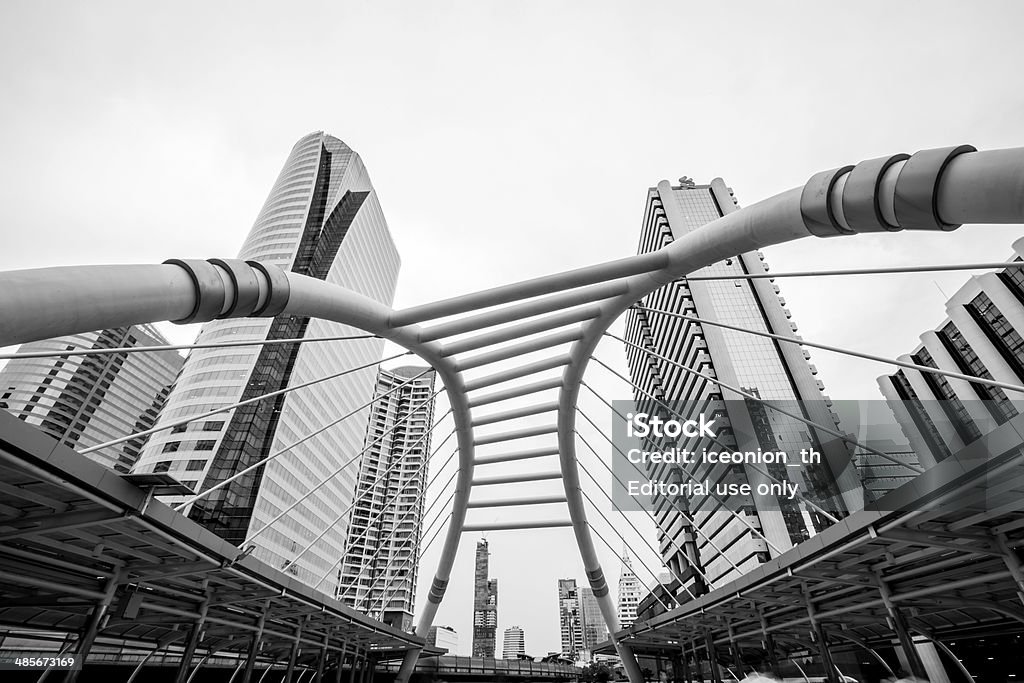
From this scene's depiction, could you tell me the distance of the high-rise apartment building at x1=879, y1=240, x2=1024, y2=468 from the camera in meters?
47.4

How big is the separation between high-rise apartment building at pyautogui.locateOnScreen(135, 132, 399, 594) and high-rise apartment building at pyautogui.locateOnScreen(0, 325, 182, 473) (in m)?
42.2

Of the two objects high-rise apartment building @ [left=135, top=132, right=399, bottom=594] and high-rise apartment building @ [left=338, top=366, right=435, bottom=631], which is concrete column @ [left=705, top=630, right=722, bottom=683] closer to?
high-rise apartment building @ [left=135, top=132, right=399, bottom=594]

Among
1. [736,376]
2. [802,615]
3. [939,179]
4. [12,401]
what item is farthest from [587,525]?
[12,401]

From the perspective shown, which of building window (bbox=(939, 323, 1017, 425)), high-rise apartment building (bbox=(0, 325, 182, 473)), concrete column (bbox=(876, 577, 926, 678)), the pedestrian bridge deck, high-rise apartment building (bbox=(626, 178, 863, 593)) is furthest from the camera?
high-rise apartment building (bbox=(0, 325, 182, 473))

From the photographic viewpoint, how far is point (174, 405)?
62625 mm

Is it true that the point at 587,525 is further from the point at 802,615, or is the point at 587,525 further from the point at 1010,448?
the point at 1010,448

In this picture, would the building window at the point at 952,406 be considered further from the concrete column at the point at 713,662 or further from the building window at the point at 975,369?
the concrete column at the point at 713,662

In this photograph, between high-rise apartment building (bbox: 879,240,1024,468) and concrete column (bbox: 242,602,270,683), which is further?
high-rise apartment building (bbox: 879,240,1024,468)

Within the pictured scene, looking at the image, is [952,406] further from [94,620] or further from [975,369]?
[94,620]

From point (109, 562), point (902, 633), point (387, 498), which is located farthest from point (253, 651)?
point (387, 498)

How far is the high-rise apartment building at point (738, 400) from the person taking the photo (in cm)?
6222

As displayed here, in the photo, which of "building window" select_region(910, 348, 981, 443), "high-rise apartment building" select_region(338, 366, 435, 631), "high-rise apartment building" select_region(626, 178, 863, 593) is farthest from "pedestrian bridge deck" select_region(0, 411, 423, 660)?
"high-rise apartment building" select_region(338, 366, 435, 631)

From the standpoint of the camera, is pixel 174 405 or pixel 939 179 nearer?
pixel 939 179

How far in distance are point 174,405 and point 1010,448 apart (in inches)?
2854
